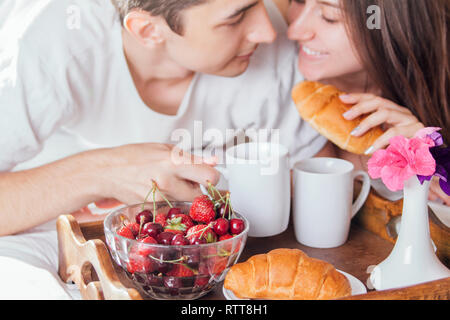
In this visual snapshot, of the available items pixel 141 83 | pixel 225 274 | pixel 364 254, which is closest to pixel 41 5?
pixel 141 83

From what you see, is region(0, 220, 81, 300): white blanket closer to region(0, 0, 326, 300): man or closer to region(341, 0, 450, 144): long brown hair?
region(0, 0, 326, 300): man

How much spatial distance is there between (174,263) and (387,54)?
0.72 m

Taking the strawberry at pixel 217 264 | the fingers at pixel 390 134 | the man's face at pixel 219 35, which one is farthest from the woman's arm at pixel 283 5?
the strawberry at pixel 217 264

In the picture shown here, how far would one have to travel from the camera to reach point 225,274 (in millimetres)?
677

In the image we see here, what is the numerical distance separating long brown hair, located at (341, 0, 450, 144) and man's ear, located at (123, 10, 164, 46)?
1.31ft

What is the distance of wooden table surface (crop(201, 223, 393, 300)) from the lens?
759mm

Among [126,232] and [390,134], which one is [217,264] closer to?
[126,232]

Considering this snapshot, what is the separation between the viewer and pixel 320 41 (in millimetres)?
1150

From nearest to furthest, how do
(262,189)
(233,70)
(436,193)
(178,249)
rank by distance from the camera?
(178,249) < (262,189) < (436,193) < (233,70)

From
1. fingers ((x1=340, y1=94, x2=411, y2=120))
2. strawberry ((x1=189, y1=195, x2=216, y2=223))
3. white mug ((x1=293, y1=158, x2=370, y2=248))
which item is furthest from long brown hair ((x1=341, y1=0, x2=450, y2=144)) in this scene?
strawberry ((x1=189, y1=195, x2=216, y2=223))

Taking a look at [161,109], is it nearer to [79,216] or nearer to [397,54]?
[79,216]

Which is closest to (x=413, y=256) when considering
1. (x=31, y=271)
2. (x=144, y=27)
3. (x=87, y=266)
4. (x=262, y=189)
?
(x=262, y=189)

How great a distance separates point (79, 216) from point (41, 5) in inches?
18.9
